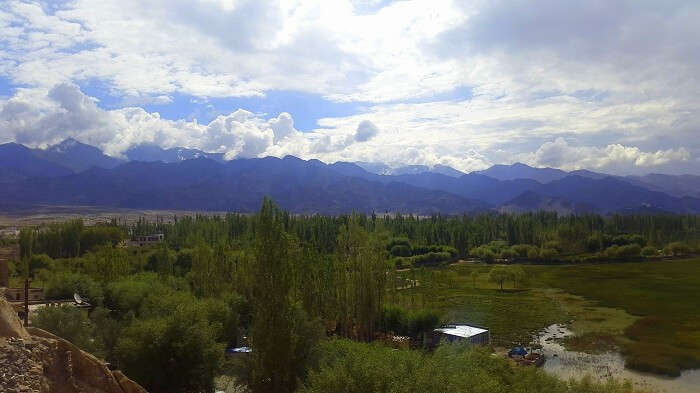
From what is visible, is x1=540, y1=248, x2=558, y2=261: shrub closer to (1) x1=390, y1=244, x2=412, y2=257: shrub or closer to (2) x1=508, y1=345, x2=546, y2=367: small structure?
(1) x1=390, y1=244, x2=412, y2=257: shrub

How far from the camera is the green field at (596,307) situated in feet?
192

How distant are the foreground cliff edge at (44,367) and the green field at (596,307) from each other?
46.9 m

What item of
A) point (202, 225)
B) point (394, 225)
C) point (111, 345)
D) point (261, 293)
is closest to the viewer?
point (261, 293)

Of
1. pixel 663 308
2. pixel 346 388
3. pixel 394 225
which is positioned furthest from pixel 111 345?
pixel 394 225

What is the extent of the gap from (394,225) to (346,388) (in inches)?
6808

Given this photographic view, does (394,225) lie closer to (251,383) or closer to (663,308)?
(663,308)

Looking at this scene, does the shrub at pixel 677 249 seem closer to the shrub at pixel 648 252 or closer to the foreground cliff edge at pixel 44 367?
the shrub at pixel 648 252

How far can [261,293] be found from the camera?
3152 centimetres

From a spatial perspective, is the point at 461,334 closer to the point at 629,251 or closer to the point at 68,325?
the point at 68,325

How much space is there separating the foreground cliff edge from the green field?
46.9 meters

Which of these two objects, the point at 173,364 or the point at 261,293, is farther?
the point at 173,364

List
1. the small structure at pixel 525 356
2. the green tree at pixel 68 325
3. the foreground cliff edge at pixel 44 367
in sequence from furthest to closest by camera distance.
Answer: the small structure at pixel 525 356 → the green tree at pixel 68 325 → the foreground cliff edge at pixel 44 367

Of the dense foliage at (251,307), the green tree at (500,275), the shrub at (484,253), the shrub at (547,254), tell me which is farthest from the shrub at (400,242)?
the green tree at (500,275)

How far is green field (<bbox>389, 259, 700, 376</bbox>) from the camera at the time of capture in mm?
58375
